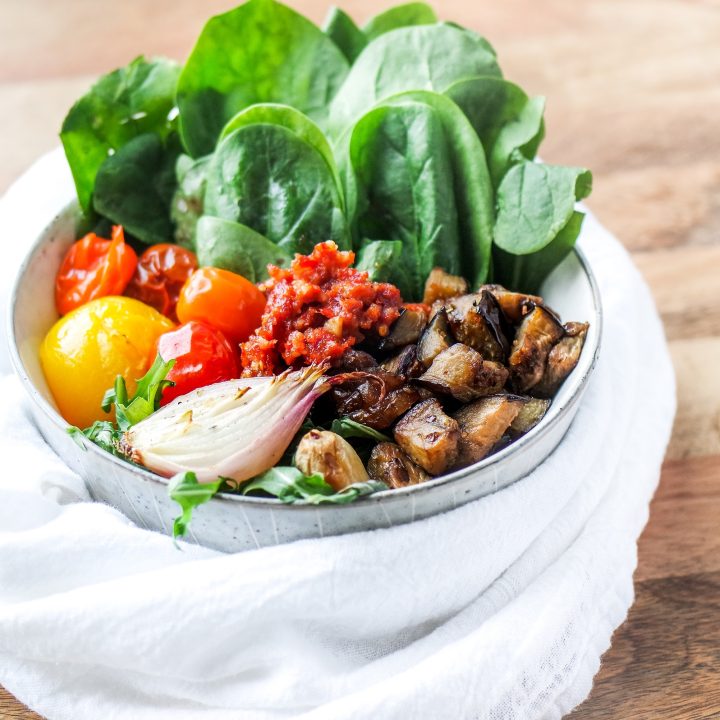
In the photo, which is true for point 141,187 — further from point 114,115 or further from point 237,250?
point 237,250

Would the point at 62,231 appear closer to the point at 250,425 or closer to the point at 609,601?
the point at 250,425

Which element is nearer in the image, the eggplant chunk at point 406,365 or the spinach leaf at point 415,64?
the eggplant chunk at point 406,365

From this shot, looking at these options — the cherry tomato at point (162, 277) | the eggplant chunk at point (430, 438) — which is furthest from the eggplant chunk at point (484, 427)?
the cherry tomato at point (162, 277)

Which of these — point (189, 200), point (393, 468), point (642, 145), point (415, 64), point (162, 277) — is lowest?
point (642, 145)

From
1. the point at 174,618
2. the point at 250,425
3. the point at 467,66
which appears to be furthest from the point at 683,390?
the point at 174,618

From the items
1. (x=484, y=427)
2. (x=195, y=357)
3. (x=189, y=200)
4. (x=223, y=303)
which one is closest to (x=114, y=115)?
(x=189, y=200)

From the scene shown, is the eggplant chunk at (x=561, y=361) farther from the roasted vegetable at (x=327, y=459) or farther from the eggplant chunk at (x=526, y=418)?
the roasted vegetable at (x=327, y=459)
